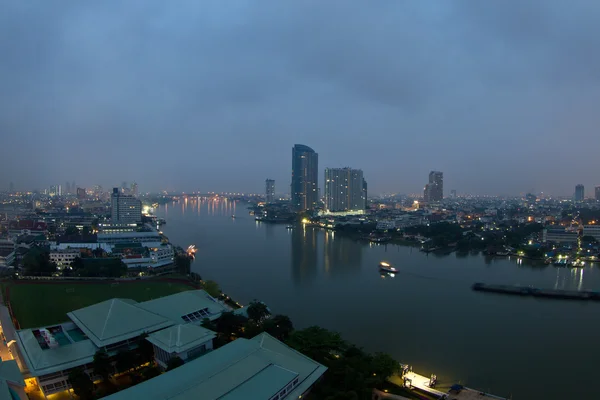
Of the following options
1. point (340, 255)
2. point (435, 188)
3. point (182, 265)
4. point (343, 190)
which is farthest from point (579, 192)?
point (182, 265)

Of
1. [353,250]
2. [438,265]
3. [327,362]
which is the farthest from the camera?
[353,250]

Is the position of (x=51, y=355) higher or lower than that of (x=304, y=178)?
lower

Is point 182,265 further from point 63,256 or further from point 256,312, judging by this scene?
point 256,312

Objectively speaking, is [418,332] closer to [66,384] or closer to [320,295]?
[320,295]

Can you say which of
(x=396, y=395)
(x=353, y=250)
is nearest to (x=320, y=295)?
(x=396, y=395)

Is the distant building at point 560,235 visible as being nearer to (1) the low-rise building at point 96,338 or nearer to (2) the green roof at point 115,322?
(1) the low-rise building at point 96,338
